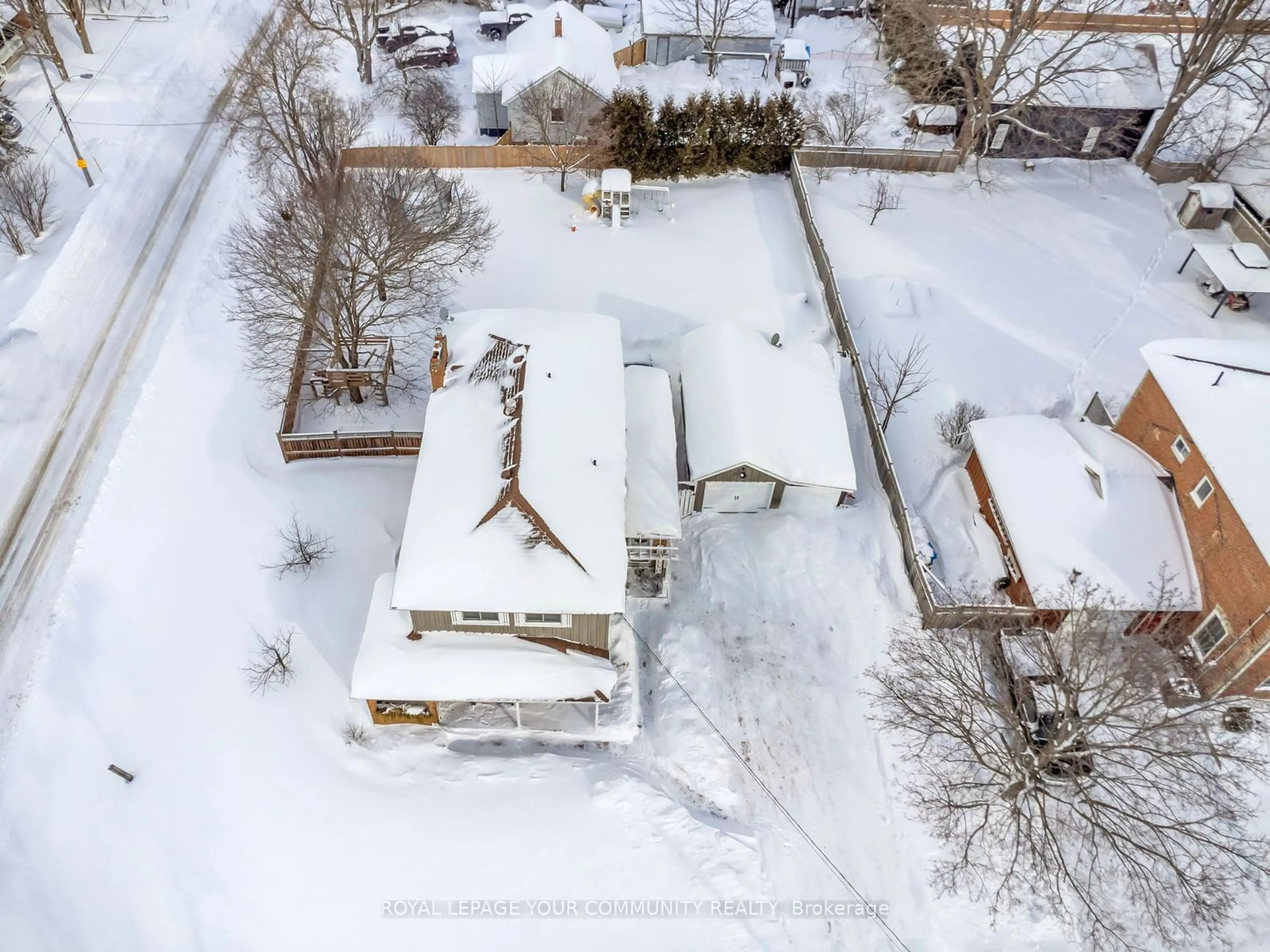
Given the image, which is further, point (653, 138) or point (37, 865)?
point (653, 138)

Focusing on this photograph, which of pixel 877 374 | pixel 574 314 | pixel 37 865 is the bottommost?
pixel 37 865

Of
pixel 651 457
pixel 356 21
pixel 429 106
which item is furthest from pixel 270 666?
pixel 356 21

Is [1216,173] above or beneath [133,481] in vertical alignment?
above

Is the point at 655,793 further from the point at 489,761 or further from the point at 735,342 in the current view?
the point at 735,342

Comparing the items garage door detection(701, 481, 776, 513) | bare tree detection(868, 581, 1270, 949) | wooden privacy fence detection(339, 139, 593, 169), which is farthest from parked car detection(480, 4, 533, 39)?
bare tree detection(868, 581, 1270, 949)

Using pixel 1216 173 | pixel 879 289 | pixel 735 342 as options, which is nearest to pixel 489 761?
pixel 735 342

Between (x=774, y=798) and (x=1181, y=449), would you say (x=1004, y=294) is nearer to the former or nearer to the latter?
(x=1181, y=449)
